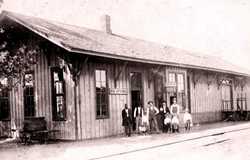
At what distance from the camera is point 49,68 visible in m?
15.3

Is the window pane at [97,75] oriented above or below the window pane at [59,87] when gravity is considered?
above

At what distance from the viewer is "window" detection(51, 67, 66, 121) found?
49.2ft

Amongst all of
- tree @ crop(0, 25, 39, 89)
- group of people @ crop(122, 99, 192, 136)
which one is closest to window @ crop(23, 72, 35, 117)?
tree @ crop(0, 25, 39, 89)

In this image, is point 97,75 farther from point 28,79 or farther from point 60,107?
point 28,79

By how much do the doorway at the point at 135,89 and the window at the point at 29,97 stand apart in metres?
4.42

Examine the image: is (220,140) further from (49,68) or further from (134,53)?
(49,68)

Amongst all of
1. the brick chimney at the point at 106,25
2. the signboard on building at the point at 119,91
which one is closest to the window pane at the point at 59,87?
the signboard on building at the point at 119,91

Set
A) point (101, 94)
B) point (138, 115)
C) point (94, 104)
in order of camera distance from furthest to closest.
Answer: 1. point (138, 115)
2. point (101, 94)
3. point (94, 104)

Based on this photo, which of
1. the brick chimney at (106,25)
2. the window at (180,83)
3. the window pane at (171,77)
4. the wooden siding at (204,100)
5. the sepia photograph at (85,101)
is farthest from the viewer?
the wooden siding at (204,100)

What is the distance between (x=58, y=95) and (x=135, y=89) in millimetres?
4254

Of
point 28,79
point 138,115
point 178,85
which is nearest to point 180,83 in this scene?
point 178,85

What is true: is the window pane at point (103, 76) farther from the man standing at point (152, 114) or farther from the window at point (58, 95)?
the man standing at point (152, 114)

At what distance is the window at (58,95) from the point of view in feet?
49.2

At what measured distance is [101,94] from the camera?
52.3 feet
